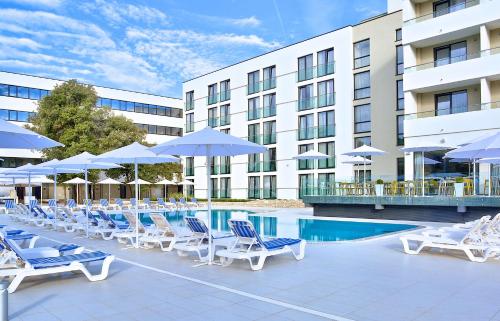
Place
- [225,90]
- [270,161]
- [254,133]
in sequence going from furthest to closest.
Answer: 1. [225,90]
2. [254,133]
3. [270,161]

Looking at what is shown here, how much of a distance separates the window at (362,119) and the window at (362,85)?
2.52ft

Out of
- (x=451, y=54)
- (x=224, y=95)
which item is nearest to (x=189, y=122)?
(x=224, y=95)

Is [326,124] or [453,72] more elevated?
[453,72]

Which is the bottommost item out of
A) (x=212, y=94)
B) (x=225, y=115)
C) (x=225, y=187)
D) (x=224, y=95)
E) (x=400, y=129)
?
(x=225, y=187)

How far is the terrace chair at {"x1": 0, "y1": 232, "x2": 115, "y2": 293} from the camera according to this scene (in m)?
6.58

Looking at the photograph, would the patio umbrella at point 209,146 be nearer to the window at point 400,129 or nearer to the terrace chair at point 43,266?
the terrace chair at point 43,266

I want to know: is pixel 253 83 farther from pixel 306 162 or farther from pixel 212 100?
pixel 306 162

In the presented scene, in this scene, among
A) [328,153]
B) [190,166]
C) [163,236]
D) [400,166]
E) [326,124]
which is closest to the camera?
[163,236]

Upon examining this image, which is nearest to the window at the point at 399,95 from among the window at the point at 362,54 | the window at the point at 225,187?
the window at the point at 362,54

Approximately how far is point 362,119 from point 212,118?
1635cm

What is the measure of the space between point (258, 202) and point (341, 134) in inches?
299

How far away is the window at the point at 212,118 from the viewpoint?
4112 centimetres

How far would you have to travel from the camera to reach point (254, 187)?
122 ft

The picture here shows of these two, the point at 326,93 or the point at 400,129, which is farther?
the point at 326,93
